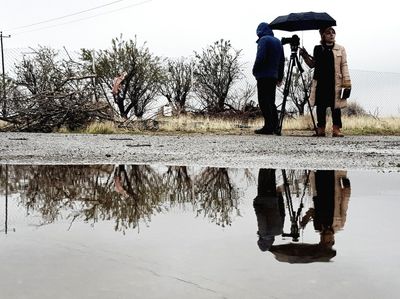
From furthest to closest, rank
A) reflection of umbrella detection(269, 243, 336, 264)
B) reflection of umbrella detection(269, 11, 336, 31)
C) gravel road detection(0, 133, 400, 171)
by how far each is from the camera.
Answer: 1. reflection of umbrella detection(269, 11, 336, 31)
2. gravel road detection(0, 133, 400, 171)
3. reflection of umbrella detection(269, 243, 336, 264)

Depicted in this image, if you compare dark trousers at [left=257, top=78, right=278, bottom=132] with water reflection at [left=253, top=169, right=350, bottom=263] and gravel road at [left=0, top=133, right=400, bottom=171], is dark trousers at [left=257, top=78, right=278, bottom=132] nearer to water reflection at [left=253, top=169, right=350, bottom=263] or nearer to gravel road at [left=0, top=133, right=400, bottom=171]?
gravel road at [left=0, top=133, right=400, bottom=171]

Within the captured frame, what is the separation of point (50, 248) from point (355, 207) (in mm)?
1910

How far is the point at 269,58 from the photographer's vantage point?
1051cm

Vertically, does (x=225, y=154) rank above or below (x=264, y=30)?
below

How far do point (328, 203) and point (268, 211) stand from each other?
1.53 ft

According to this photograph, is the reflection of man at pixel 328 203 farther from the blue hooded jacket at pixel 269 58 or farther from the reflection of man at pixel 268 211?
the blue hooded jacket at pixel 269 58

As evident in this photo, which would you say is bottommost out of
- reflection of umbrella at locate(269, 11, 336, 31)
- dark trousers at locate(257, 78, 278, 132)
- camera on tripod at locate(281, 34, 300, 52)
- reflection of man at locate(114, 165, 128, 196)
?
reflection of man at locate(114, 165, 128, 196)

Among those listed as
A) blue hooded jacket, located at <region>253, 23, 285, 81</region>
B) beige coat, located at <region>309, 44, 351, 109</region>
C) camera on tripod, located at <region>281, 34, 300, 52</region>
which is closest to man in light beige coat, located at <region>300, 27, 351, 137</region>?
beige coat, located at <region>309, 44, 351, 109</region>

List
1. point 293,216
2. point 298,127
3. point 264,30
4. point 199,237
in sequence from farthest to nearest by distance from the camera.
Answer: point 298,127
point 264,30
point 293,216
point 199,237

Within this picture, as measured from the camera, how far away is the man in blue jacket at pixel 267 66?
10.5m

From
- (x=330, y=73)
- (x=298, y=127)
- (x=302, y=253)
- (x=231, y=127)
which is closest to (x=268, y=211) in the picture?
(x=302, y=253)

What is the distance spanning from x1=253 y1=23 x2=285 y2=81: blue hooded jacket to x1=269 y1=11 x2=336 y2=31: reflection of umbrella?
1.01 m

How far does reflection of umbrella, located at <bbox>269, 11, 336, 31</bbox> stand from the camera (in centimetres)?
1102

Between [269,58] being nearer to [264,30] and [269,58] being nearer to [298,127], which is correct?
[264,30]
